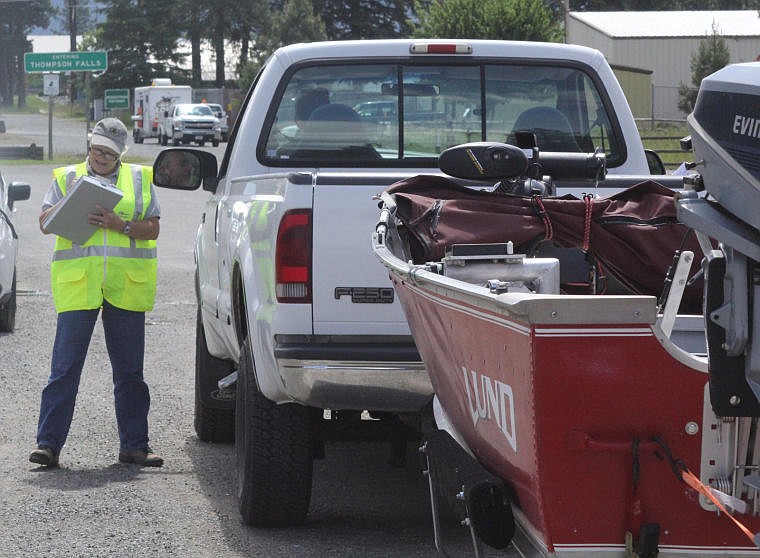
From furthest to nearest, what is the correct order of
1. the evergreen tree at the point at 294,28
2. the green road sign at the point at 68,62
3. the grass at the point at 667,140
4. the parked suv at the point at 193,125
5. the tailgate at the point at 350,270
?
the evergreen tree at the point at 294,28
the parked suv at the point at 193,125
the green road sign at the point at 68,62
the grass at the point at 667,140
the tailgate at the point at 350,270

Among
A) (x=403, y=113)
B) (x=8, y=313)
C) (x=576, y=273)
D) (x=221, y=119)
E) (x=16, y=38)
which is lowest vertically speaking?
(x=8, y=313)

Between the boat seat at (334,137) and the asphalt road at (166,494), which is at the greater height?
the boat seat at (334,137)

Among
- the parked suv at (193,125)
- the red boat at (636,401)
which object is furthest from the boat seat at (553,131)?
the parked suv at (193,125)

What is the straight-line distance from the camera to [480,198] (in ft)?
16.1

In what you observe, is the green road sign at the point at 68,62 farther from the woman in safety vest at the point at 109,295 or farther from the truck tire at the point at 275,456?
the truck tire at the point at 275,456

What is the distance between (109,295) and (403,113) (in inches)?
74.1


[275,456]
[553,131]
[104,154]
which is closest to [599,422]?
[275,456]

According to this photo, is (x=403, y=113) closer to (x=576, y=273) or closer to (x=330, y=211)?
(x=330, y=211)

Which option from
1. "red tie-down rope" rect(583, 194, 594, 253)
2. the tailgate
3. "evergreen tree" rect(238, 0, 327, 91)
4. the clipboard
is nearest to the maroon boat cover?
"red tie-down rope" rect(583, 194, 594, 253)

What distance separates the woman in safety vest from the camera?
7316 millimetres

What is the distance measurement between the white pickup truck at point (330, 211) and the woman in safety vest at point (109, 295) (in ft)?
0.95

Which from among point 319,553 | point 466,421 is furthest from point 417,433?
point 466,421

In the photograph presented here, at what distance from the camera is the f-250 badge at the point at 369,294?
5391 millimetres

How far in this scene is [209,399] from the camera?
26.1ft
